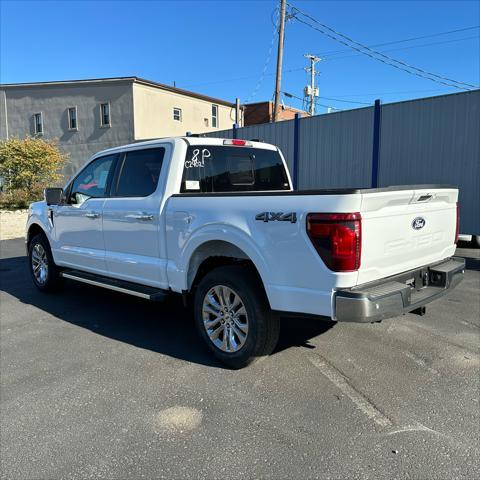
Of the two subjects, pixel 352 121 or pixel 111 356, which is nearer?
pixel 111 356

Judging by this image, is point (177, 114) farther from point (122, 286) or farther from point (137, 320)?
point (122, 286)

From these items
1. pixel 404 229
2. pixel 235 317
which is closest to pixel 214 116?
pixel 235 317

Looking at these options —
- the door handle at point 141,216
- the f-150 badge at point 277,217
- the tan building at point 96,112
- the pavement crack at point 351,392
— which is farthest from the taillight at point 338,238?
the tan building at point 96,112

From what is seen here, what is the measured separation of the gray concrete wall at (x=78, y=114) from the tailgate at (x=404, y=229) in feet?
82.1

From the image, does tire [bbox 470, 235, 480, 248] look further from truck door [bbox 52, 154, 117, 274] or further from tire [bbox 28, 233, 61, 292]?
tire [bbox 28, 233, 61, 292]

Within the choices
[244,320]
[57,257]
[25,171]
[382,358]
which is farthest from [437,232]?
[25,171]

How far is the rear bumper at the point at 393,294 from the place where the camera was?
314 cm

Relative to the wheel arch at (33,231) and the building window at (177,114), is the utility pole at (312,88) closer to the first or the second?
the building window at (177,114)

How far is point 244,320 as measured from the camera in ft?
12.6

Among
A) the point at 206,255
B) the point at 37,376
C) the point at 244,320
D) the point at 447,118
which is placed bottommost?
the point at 37,376

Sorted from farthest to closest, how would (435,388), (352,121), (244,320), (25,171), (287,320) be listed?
(25,171) → (352,121) → (287,320) → (244,320) → (435,388)

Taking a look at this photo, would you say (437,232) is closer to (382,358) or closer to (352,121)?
(382,358)

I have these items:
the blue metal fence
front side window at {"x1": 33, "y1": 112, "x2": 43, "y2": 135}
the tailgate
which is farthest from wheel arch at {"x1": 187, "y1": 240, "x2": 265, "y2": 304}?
front side window at {"x1": 33, "y1": 112, "x2": 43, "y2": 135}

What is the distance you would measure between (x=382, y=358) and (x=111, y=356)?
2476 millimetres
